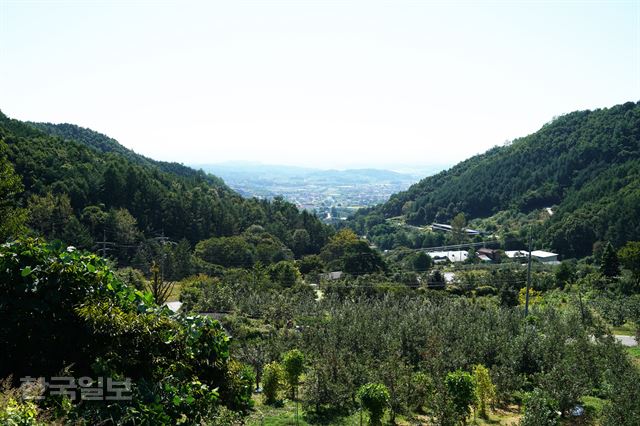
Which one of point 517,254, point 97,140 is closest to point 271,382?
point 517,254

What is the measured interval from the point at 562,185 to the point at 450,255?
3336 centimetres

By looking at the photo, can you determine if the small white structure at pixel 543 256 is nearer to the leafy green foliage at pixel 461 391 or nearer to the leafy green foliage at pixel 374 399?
the leafy green foliage at pixel 461 391

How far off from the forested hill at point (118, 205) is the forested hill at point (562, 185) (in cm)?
3635

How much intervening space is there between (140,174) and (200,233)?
992 cm

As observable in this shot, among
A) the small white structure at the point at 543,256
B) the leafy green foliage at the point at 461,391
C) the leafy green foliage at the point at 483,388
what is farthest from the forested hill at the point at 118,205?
the leafy green foliage at the point at 461,391

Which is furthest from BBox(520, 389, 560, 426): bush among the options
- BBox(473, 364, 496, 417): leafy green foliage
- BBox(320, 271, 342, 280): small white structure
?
BBox(320, 271, 342, 280): small white structure

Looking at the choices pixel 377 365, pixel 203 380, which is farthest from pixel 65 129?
pixel 203 380

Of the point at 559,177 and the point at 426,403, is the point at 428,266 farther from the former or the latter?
the point at 559,177

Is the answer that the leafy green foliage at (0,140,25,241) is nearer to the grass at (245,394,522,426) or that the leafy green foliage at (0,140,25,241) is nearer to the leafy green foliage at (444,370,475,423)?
the grass at (245,394,522,426)

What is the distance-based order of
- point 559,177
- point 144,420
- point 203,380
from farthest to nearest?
point 559,177
point 203,380
point 144,420

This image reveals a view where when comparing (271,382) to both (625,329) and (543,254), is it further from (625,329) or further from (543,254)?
(543,254)

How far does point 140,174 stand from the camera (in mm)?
59344

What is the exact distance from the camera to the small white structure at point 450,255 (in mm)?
73625

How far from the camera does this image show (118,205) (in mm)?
55406
